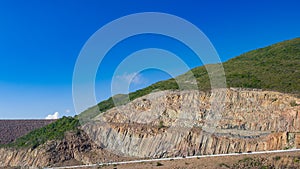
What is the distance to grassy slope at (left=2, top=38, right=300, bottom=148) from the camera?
63.8 m

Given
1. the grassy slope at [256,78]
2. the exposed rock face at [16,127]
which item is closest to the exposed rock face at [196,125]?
the grassy slope at [256,78]

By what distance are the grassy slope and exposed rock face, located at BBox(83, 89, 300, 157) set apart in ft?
18.7

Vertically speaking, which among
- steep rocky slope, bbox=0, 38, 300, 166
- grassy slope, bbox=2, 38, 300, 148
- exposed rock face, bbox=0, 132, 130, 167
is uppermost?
grassy slope, bbox=2, 38, 300, 148

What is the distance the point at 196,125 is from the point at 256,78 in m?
20.2

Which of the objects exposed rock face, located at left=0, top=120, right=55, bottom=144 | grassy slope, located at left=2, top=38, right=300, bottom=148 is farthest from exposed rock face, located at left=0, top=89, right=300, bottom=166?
exposed rock face, located at left=0, top=120, right=55, bottom=144

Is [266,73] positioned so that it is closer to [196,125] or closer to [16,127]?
[196,125]

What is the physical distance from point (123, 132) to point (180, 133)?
34.5 ft

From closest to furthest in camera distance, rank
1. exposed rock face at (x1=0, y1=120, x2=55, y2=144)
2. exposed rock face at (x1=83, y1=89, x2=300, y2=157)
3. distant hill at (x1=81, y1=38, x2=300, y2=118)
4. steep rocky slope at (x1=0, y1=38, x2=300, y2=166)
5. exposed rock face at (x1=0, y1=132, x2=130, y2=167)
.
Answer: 1. exposed rock face at (x1=83, y1=89, x2=300, y2=157)
2. steep rocky slope at (x1=0, y1=38, x2=300, y2=166)
3. exposed rock face at (x1=0, y1=132, x2=130, y2=167)
4. distant hill at (x1=81, y1=38, x2=300, y2=118)
5. exposed rock face at (x1=0, y1=120, x2=55, y2=144)

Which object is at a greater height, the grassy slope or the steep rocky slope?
the grassy slope

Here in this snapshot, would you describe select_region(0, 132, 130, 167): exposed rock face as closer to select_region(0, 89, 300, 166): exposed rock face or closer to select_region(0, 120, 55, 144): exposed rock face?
select_region(0, 89, 300, 166): exposed rock face

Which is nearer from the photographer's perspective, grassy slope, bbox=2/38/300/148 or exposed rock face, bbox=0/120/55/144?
grassy slope, bbox=2/38/300/148

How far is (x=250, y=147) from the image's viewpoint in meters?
46.8

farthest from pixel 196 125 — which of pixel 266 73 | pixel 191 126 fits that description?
pixel 266 73

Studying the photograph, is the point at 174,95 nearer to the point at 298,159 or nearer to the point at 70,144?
the point at 70,144
